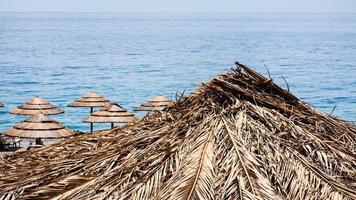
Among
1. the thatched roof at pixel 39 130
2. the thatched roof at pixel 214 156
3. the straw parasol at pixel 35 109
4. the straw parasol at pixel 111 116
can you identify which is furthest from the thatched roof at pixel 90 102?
the thatched roof at pixel 214 156

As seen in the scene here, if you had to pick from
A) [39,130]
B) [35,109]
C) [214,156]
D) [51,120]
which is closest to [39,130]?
[39,130]

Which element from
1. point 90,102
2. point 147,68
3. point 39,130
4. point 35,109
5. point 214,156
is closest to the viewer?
point 214,156

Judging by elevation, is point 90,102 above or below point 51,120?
below

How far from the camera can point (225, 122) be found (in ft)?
12.4

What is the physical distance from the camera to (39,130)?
554 inches

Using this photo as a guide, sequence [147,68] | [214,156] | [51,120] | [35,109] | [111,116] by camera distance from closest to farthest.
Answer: [214,156] < [51,120] < [111,116] < [35,109] < [147,68]

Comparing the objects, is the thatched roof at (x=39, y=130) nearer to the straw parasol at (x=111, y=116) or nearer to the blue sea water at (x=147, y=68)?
the straw parasol at (x=111, y=116)

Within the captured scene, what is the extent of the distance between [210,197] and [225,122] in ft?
2.34

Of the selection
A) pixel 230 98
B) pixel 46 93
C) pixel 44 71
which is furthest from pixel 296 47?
pixel 230 98

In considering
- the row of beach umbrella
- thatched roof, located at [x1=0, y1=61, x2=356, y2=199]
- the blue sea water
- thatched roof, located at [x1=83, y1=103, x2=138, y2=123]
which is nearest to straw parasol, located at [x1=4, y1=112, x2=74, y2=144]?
the row of beach umbrella

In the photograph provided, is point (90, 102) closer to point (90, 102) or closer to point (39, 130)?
point (90, 102)

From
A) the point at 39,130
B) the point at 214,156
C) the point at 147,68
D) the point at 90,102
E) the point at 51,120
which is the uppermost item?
the point at 214,156

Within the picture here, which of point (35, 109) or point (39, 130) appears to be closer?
point (39, 130)

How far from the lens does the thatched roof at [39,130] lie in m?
14.0
